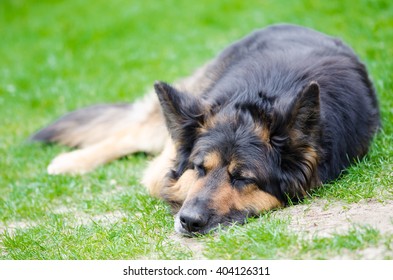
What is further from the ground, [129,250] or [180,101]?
[180,101]

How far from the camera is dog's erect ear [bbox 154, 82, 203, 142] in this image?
5.37 m

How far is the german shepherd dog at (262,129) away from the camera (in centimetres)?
492

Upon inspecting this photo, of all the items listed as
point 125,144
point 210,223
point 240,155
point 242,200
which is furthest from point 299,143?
point 125,144

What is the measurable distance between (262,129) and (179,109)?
2.71ft

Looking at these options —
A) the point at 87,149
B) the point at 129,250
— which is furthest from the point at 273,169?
the point at 87,149

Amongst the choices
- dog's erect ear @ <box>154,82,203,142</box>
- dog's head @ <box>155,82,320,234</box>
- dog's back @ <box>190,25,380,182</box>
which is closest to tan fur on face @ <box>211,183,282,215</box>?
dog's head @ <box>155,82,320,234</box>

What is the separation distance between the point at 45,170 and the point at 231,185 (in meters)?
3.86

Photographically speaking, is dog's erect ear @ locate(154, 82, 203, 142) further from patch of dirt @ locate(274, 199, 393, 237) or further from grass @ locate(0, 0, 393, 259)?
patch of dirt @ locate(274, 199, 393, 237)

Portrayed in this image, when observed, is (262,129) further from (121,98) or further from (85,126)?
(121,98)

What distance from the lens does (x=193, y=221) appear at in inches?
187

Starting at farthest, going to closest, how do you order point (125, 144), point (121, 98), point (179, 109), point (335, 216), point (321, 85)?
point (121, 98) → point (125, 144) → point (321, 85) → point (179, 109) → point (335, 216)
